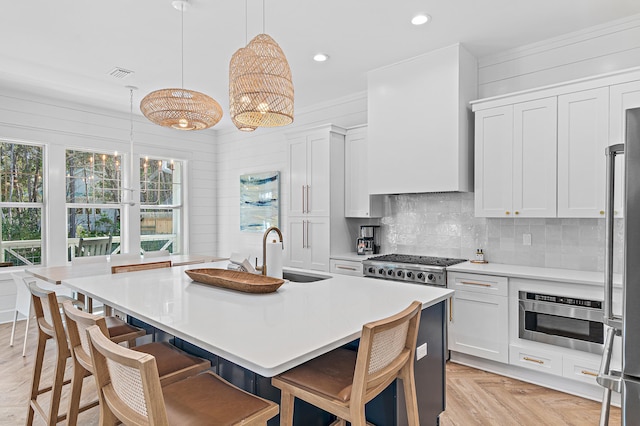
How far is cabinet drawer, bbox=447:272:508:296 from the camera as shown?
3127 millimetres

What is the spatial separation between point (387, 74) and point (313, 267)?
234 centimetres

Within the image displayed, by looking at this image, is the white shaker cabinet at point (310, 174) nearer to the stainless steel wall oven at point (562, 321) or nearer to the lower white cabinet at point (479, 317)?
the lower white cabinet at point (479, 317)

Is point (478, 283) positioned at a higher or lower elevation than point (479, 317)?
higher

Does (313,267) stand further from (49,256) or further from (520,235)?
(49,256)

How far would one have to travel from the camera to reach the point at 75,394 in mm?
1813

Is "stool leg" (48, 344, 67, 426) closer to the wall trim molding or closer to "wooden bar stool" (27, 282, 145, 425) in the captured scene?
"wooden bar stool" (27, 282, 145, 425)

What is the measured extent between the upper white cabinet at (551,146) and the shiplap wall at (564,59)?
0.39 m

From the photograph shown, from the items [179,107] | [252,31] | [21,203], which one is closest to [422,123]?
[252,31]

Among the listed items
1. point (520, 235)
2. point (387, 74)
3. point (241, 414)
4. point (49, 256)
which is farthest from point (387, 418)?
point (49, 256)

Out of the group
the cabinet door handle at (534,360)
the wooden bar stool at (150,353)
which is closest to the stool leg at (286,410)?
the wooden bar stool at (150,353)

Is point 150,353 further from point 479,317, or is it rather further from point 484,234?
point 484,234

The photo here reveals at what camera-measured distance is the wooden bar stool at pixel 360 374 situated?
1.28 metres

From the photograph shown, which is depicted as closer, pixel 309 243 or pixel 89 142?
pixel 309 243

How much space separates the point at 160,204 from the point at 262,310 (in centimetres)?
517
